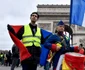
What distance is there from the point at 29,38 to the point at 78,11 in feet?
7.50

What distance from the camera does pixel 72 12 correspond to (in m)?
8.43

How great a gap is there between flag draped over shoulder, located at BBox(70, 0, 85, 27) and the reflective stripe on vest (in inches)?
66.3

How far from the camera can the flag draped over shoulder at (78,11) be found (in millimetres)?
8550

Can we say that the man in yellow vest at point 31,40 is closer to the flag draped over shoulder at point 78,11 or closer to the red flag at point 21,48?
the red flag at point 21,48

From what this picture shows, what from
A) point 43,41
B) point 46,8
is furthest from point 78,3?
point 46,8

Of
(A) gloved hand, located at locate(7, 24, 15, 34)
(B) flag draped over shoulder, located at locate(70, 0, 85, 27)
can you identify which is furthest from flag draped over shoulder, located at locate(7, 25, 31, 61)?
(B) flag draped over shoulder, located at locate(70, 0, 85, 27)

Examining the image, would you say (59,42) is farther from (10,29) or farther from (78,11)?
(78,11)

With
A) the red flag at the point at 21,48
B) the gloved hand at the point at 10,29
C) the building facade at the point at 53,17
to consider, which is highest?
the gloved hand at the point at 10,29

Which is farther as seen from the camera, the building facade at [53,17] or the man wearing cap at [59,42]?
the building facade at [53,17]

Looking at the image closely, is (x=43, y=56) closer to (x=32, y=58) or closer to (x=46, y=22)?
(x=32, y=58)

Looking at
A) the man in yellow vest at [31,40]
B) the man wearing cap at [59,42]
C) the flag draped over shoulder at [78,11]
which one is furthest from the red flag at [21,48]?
the flag draped over shoulder at [78,11]

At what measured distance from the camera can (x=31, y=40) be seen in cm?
683

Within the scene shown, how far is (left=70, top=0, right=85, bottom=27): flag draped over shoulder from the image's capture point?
8550mm

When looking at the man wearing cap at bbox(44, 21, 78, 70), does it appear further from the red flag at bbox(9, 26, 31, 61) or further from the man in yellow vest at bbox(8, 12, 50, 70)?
the red flag at bbox(9, 26, 31, 61)
